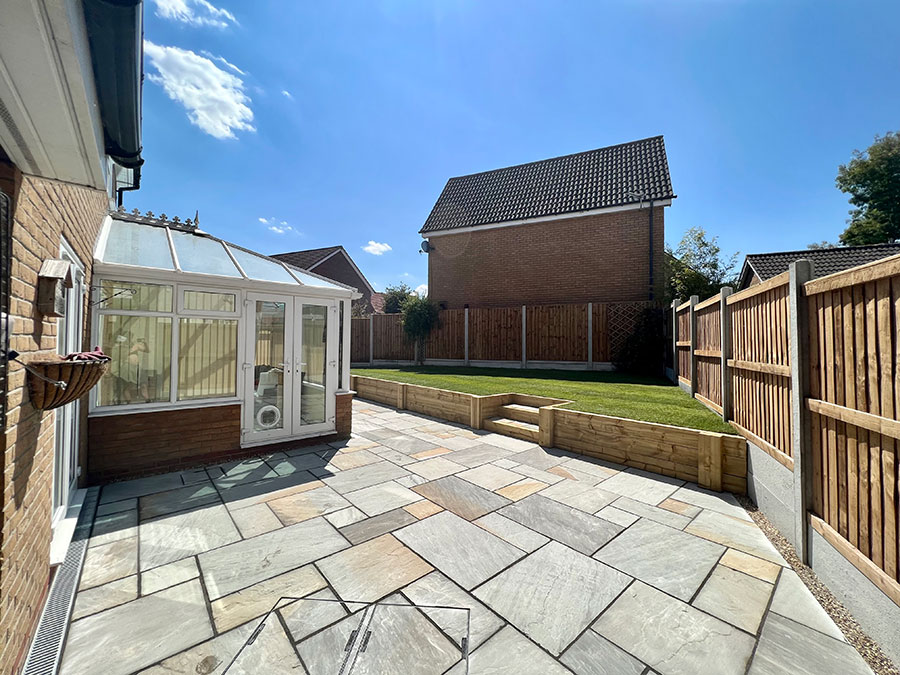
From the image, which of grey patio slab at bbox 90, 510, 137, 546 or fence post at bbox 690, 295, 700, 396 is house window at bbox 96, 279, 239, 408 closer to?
grey patio slab at bbox 90, 510, 137, 546

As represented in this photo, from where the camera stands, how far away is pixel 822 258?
11156 mm

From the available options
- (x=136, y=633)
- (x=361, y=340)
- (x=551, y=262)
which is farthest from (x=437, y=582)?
(x=361, y=340)

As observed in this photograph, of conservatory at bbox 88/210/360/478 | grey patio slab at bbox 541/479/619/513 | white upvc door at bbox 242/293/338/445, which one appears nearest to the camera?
grey patio slab at bbox 541/479/619/513

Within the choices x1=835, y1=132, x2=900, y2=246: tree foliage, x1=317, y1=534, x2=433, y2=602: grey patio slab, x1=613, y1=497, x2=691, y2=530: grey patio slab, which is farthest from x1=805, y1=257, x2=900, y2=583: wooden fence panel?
x1=835, y1=132, x2=900, y2=246: tree foliage

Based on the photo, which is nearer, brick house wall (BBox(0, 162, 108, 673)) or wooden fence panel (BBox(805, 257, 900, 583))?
brick house wall (BBox(0, 162, 108, 673))

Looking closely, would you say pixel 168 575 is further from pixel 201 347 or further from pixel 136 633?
pixel 201 347

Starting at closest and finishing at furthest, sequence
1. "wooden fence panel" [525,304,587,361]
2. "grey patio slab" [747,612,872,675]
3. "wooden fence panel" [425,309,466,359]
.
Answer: "grey patio slab" [747,612,872,675] < "wooden fence panel" [525,304,587,361] < "wooden fence panel" [425,309,466,359]

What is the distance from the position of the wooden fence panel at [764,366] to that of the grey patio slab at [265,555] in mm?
3641

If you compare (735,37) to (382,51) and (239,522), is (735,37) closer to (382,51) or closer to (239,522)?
(382,51)

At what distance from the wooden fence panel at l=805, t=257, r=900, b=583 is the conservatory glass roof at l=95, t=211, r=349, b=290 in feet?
17.7

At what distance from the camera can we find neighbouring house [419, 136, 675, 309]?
12.7 meters

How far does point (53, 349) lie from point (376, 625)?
102 inches

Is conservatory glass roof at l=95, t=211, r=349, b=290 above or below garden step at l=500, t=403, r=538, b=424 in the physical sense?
above

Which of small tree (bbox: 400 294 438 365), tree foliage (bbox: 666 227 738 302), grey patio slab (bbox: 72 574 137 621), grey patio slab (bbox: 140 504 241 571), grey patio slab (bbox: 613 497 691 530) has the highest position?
tree foliage (bbox: 666 227 738 302)
